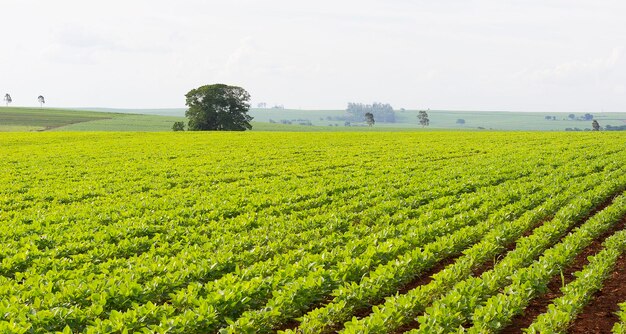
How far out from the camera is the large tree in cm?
8781

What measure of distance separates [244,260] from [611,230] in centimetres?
916

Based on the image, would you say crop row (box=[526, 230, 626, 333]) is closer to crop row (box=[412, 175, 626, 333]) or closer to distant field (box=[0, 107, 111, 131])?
crop row (box=[412, 175, 626, 333])

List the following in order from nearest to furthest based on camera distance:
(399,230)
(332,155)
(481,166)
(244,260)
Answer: (244,260)
(399,230)
(481,166)
(332,155)

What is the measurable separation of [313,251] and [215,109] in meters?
79.0

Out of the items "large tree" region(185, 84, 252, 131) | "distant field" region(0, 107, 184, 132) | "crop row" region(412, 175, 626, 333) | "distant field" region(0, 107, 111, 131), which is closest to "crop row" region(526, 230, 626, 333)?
"crop row" region(412, 175, 626, 333)

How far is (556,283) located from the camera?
1045 cm

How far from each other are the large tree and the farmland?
63.9 meters

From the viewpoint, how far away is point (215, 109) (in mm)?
88938

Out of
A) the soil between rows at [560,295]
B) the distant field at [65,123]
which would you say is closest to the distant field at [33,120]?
the distant field at [65,123]

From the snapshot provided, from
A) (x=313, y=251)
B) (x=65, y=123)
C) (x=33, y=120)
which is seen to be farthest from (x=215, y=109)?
(x=313, y=251)

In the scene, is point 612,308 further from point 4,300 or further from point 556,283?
point 4,300

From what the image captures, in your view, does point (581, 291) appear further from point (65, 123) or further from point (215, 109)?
point (65, 123)

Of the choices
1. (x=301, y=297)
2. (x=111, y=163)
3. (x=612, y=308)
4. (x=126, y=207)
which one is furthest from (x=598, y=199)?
(x=111, y=163)

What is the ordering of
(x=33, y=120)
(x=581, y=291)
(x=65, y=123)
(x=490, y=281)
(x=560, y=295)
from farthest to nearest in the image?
(x=65, y=123) < (x=33, y=120) < (x=560, y=295) < (x=490, y=281) < (x=581, y=291)
